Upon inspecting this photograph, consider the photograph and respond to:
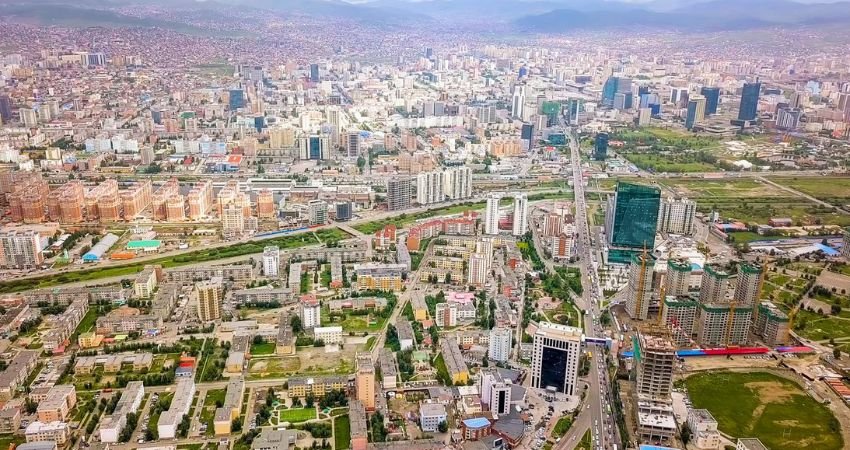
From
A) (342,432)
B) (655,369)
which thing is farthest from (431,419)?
(655,369)

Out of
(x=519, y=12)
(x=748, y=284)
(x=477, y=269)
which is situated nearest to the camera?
(x=748, y=284)

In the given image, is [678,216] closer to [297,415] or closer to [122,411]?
[297,415]

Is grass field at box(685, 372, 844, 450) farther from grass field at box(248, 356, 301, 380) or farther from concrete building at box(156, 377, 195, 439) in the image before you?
concrete building at box(156, 377, 195, 439)

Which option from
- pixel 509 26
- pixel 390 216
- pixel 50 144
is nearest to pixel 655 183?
pixel 390 216

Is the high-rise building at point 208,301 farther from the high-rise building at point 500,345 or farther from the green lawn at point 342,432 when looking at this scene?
the high-rise building at point 500,345

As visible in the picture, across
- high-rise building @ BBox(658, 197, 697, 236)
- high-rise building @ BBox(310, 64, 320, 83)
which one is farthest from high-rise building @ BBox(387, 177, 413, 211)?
high-rise building @ BBox(310, 64, 320, 83)
